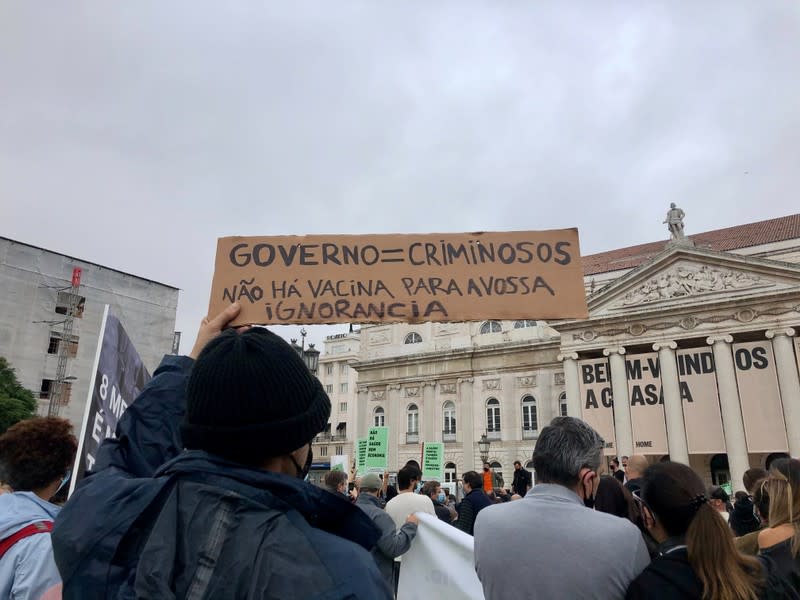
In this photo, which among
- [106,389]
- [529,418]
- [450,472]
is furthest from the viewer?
[450,472]

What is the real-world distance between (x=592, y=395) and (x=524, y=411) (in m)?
7.16

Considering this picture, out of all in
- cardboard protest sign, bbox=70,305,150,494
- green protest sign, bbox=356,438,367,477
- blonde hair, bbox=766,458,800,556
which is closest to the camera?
blonde hair, bbox=766,458,800,556

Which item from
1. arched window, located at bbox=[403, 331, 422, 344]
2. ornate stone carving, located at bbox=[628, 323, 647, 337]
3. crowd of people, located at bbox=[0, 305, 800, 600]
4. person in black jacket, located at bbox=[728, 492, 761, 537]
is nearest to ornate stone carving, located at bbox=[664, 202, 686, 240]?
ornate stone carving, located at bbox=[628, 323, 647, 337]

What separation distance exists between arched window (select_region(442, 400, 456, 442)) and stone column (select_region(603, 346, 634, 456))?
11.5 metres

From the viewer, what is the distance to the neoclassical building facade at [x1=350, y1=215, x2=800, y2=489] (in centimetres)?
2591

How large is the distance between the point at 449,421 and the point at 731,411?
668 inches

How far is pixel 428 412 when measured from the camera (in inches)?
1499

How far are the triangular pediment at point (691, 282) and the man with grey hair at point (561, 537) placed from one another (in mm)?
29357

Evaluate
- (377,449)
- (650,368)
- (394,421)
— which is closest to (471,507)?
(377,449)

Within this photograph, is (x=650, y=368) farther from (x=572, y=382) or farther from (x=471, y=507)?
(x=471, y=507)

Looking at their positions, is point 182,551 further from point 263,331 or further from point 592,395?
point 592,395

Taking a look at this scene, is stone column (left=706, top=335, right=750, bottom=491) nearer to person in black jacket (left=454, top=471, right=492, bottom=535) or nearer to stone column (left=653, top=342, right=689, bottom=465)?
stone column (left=653, top=342, right=689, bottom=465)

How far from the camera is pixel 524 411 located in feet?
116

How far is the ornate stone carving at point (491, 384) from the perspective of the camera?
36.4 metres
